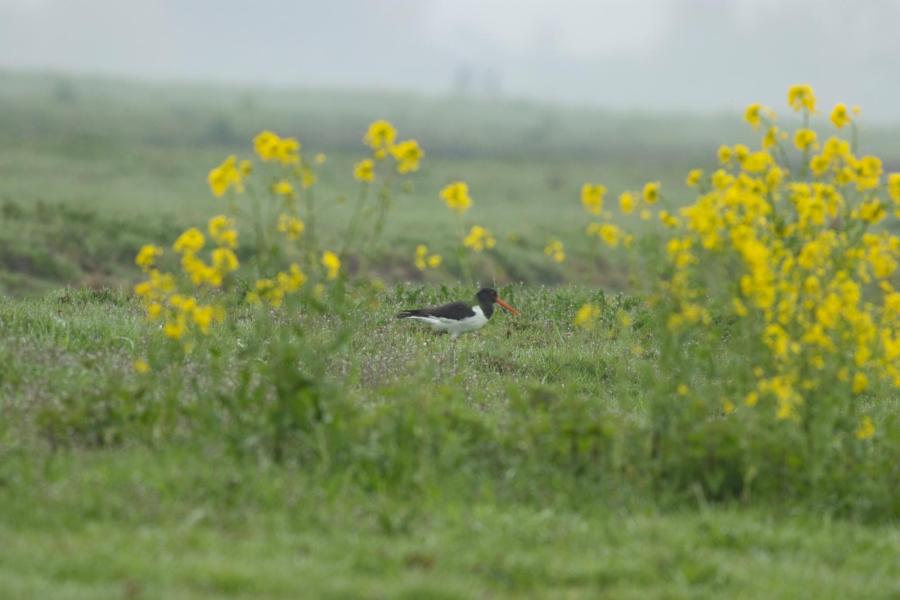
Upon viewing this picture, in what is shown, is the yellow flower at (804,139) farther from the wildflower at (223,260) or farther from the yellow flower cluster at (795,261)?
the wildflower at (223,260)

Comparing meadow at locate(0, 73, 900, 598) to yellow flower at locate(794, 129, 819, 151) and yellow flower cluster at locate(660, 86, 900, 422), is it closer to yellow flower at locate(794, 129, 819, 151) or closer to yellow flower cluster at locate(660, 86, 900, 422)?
yellow flower cluster at locate(660, 86, 900, 422)

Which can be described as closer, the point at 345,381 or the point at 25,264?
the point at 345,381

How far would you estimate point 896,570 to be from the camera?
24.2ft

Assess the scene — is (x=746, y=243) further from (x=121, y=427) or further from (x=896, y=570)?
(x=121, y=427)

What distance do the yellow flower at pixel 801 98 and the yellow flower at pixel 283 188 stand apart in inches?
155

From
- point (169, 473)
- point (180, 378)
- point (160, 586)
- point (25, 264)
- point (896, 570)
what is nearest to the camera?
point (160, 586)

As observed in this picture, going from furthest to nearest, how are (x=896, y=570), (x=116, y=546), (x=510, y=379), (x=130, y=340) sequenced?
(x=510, y=379) < (x=130, y=340) < (x=896, y=570) < (x=116, y=546)

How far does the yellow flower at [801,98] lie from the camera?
949cm

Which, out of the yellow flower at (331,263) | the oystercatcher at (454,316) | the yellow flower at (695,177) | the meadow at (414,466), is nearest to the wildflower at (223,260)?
the meadow at (414,466)

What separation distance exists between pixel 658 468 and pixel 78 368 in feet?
16.0

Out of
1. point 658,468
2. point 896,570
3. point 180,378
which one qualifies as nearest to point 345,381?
point 180,378

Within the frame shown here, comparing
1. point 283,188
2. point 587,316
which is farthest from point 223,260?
point 587,316

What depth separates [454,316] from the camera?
13906 millimetres

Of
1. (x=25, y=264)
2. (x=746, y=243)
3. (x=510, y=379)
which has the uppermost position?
(x=746, y=243)
